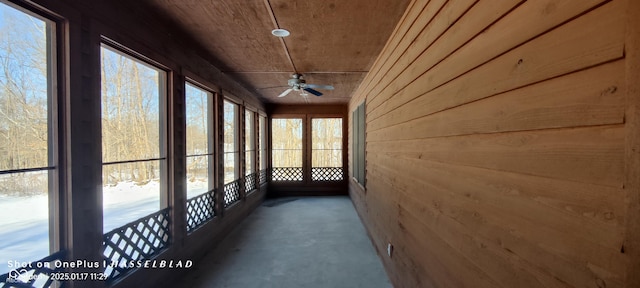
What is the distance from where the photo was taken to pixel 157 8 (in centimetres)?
231

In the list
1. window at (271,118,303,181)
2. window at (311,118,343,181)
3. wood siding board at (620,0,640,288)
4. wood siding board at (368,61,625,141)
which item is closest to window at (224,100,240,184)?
window at (271,118,303,181)

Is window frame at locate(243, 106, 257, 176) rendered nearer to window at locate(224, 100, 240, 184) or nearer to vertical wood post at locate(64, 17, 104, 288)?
window at locate(224, 100, 240, 184)

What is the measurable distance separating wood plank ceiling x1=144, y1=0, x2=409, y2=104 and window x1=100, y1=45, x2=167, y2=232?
1.93ft

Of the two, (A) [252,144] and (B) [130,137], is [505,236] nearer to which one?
(B) [130,137]

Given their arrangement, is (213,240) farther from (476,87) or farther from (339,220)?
(476,87)

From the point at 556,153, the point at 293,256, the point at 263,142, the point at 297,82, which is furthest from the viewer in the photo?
the point at 263,142

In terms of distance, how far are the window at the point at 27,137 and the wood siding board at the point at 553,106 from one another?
232 cm

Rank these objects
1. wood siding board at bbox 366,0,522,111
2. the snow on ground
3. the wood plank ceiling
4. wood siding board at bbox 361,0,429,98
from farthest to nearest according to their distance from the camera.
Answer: the wood plank ceiling < wood siding board at bbox 361,0,429,98 < the snow on ground < wood siding board at bbox 366,0,522,111

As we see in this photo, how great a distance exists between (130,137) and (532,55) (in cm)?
277

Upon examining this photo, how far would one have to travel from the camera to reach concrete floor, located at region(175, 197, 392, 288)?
9.82 ft

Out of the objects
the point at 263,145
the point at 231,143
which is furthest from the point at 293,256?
the point at 263,145

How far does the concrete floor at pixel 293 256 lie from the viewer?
2.99m

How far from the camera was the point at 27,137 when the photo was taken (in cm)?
156

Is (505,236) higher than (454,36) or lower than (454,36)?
lower
